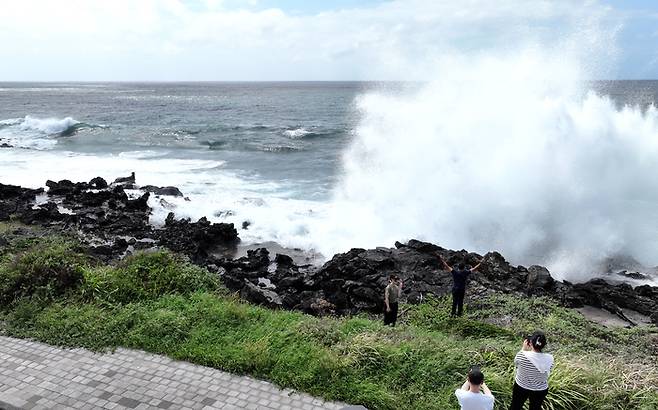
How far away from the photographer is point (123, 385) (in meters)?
7.72

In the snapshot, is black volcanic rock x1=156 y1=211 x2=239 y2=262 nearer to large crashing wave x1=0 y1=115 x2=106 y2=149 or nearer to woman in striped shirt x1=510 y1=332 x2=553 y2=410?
woman in striped shirt x1=510 y1=332 x2=553 y2=410

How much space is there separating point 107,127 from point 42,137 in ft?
28.1

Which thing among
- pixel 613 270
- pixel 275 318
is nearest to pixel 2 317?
pixel 275 318

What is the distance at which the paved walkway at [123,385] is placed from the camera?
729 cm

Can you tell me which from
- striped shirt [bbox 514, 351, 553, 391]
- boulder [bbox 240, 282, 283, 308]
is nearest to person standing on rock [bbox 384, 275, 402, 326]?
boulder [bbox 240, 282, 283, 308]

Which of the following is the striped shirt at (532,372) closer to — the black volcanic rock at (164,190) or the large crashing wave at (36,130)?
the black volcanic rock at (164,190)

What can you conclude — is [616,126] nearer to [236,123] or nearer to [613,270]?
[613,270]

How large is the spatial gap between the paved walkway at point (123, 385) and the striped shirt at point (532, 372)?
245 centimetres

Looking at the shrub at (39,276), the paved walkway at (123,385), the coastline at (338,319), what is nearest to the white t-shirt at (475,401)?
the coastline at (338,319)

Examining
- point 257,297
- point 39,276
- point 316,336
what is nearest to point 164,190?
point 257,297

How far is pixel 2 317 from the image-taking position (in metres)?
9.83

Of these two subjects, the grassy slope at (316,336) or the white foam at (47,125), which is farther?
the white foam at (47,125)

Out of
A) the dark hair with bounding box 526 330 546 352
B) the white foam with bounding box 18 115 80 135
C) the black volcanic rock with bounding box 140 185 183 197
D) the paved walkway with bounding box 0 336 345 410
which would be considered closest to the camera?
the dark hair with bounding box 526 330 546 352

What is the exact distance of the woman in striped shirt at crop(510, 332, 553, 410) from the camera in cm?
636
